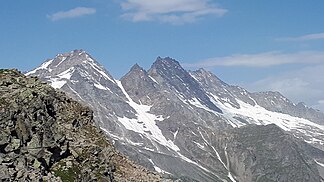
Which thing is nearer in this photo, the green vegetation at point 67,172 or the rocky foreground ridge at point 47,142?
the rocky foreground ridge at point 47,142

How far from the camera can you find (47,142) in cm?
7831

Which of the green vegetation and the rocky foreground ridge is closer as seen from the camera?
the rocky foreground ridge

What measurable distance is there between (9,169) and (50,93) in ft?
82.1

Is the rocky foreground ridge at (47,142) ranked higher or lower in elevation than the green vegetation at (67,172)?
higher

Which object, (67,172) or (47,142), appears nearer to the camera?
(67,172)

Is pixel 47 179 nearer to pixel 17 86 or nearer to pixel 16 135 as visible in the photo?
pixel 16 135

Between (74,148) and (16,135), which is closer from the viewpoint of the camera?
(16,135)

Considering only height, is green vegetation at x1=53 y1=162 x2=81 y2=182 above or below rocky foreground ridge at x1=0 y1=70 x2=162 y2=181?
below

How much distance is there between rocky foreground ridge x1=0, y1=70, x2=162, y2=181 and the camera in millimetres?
72125

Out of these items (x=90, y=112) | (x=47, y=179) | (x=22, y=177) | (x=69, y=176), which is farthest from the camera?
(x=90, y=112)

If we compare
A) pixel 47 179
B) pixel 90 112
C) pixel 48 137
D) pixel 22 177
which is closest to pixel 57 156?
pixel 48 137

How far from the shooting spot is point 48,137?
7900cm

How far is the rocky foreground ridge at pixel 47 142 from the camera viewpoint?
7212 centimetres

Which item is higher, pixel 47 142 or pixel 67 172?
pixel 47 142
